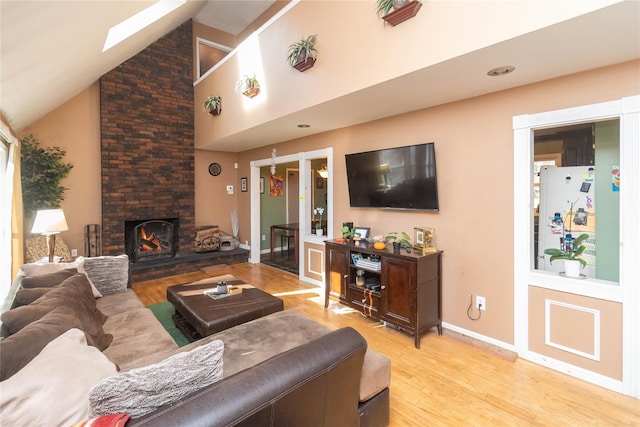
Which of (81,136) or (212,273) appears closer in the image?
(81,136)

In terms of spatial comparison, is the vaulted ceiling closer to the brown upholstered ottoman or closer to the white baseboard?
the brown upholstered ottoman

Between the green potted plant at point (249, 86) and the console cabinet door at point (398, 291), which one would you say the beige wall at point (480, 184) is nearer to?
the console cabinet door at point (398, 291)

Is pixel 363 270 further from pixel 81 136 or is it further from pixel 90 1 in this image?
pixel 81 136

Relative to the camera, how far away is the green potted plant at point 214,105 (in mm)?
4930

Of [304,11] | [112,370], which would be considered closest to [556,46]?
[304,11]

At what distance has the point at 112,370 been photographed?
1246mm

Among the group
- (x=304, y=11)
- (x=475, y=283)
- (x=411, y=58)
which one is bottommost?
(x=475, y=283)

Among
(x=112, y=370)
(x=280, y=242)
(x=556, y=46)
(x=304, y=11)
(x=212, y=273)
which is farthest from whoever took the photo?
(x=280, y=242)

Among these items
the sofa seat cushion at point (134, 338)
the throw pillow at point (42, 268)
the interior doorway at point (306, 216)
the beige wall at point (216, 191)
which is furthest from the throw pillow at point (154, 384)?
the beige wall at point (216, 191)

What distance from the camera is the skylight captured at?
3.23 metres

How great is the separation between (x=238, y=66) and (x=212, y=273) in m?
3.52

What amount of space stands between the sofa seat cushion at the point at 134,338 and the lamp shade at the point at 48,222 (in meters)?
1.54

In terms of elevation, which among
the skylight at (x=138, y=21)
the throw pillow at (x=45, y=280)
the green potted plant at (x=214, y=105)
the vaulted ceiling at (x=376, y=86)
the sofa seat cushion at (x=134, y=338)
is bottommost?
the sofa seat cushion at (x=134, y=338)

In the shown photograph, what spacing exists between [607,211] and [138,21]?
17.3 feet
